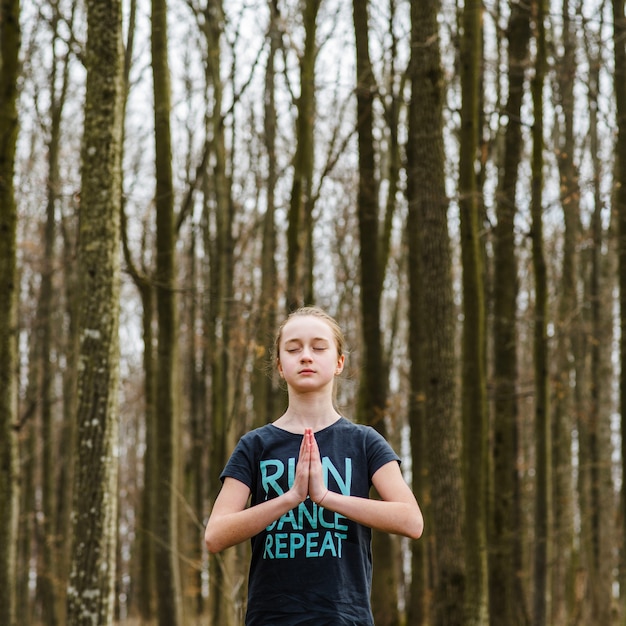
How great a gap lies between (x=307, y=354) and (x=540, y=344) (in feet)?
31.1

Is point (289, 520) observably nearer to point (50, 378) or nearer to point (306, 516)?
point (306, 516)

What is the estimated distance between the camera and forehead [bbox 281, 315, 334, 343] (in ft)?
9.73

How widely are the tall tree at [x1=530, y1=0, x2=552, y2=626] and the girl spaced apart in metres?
9.09

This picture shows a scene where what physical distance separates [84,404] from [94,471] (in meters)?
0.48

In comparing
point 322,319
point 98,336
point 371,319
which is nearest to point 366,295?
point 371,319

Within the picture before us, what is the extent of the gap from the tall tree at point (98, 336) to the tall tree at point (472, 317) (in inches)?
145

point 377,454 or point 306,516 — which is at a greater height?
point 377,454

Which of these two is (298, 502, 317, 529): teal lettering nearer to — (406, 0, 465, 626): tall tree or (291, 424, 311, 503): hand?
(291, 424, 311, 503): hand

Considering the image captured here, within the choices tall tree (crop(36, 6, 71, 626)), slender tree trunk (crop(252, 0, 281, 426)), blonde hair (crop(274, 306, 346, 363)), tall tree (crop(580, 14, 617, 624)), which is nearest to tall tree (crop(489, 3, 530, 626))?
tall tree (crop(580, 14, 617, 624))

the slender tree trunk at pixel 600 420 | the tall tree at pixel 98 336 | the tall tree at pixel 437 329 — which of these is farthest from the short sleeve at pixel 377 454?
the slender tree trunk at pixel 600 420

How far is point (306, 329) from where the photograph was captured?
2973 millimetres

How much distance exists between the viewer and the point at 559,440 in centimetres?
1677

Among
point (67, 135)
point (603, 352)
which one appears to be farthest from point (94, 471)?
point (67, 135)

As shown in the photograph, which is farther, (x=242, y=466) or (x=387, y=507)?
(x=242, y=466)
